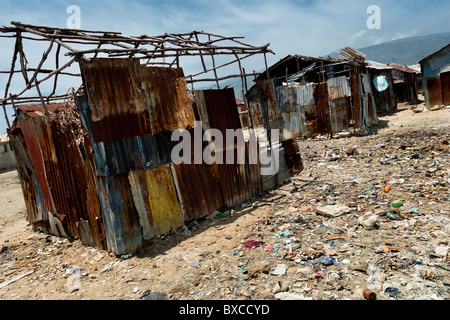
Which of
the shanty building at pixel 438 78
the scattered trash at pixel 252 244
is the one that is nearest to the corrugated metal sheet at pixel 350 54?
the shanty building at pixel 438 78

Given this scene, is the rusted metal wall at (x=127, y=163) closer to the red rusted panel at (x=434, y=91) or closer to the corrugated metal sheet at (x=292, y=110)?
the corrugated metal sheet at (x=292, y=110)

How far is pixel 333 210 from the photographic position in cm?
480

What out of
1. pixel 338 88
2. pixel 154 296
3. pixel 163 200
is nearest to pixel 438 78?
pixel 338 88

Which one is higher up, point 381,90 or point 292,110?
point 381,90

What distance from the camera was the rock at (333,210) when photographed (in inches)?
184

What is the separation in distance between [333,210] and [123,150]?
3.76 metres

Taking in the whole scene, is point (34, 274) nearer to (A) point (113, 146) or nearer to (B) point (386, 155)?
(A) point (113, 146)

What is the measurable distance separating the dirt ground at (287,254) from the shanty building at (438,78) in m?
12.9

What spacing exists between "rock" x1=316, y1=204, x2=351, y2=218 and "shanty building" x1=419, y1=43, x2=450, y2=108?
16.3 meters

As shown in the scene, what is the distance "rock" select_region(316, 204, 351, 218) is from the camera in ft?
15.3

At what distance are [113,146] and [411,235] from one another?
451 centimetres

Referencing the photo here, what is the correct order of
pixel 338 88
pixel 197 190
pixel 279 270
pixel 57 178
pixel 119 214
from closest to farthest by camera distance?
pixel 279 270 → pixel 119 214 → pixel 197 190 → pixel 57 178 → pixel 338 88

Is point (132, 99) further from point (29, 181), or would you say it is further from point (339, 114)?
point (339, 114)
